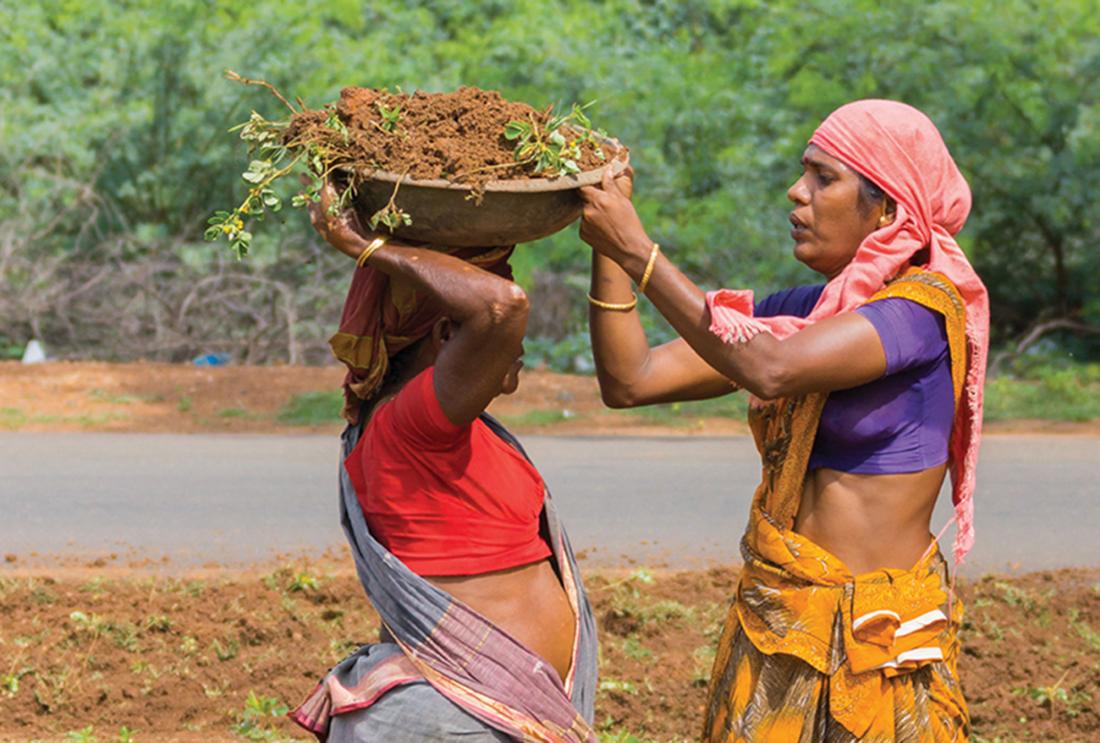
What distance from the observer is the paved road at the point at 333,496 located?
7.98m

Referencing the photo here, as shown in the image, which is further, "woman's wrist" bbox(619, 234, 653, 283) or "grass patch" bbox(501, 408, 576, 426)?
"grass patch" bbox(501, 408, 576, 426)

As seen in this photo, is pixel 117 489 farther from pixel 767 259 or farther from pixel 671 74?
pixel 671 74

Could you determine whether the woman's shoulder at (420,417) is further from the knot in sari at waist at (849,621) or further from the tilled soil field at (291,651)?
the tilled soil field at (291,651)

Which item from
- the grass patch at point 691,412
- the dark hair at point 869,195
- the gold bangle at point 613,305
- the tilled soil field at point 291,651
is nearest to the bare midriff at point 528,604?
the gold bangle at point 613,305

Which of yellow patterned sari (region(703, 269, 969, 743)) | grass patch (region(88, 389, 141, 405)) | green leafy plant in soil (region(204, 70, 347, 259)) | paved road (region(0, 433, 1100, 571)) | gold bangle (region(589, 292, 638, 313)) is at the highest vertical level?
green leafy plant in soil (region(204, 70, 347, 259))

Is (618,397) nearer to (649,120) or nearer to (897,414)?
(897,414)

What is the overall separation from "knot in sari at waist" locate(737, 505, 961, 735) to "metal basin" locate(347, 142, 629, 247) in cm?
89

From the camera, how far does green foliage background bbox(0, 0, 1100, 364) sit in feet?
47.9

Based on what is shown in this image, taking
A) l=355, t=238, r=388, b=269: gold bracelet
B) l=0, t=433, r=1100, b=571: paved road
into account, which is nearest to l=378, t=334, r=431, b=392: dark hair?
l=355, t=238, r=388, b=269: gold bracelet

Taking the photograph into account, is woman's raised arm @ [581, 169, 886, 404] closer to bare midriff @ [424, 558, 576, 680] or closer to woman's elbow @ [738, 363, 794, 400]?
woman's elbow @ [738, 363, 794, 400]

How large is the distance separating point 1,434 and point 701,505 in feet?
16.9

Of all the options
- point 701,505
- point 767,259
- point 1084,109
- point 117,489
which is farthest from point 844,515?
point 1084,109

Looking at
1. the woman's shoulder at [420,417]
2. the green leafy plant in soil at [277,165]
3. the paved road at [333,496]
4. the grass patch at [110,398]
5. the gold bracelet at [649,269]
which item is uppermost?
the green leafy plant in soil at [277,165]

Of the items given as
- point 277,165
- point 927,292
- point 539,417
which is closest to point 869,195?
point 927,292
